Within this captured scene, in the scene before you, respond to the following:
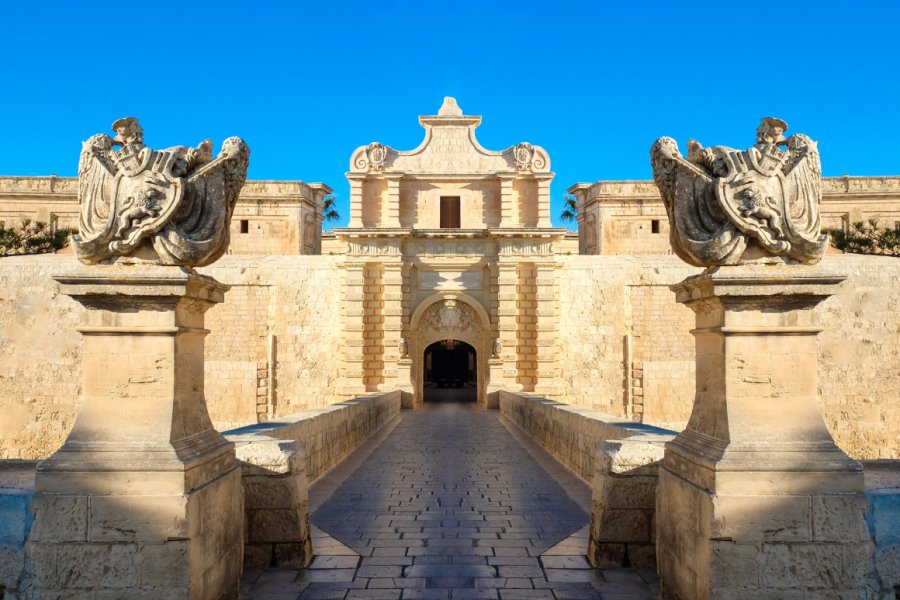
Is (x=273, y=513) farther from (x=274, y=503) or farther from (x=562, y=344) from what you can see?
(x=562, y=344)

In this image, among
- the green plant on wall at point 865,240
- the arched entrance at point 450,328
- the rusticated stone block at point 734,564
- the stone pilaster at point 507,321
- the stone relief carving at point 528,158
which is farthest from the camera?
the green plant on wall at point 865,240

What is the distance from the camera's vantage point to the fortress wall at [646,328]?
2148 centimetres

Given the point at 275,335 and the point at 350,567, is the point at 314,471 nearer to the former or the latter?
the point at 350,567

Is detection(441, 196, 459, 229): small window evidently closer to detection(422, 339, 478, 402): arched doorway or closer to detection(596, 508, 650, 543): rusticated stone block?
detection(422, 339, 478, 402): arched doorway

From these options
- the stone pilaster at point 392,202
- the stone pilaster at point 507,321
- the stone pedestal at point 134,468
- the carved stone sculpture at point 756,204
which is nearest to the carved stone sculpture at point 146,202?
the stone pedestal at point 134,468

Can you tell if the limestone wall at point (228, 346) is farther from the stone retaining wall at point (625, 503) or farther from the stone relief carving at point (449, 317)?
the stone retaining wall at point (625, 503)

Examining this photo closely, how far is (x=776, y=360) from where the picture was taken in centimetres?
380

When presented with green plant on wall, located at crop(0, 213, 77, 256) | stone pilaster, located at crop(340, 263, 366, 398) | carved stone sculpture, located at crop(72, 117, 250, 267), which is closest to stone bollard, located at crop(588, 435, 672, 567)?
carved stone sculpture, located at crop(72, 117, 250, 267)

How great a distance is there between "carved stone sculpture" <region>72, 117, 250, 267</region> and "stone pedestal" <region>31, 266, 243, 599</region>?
0.44ft

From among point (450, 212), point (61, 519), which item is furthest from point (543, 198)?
point (61, 519)

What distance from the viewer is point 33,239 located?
27.7 metres

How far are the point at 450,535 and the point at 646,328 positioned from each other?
18100mm

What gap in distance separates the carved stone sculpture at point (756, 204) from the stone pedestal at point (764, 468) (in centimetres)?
13

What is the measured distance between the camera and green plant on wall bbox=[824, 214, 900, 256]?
27.8 meters
